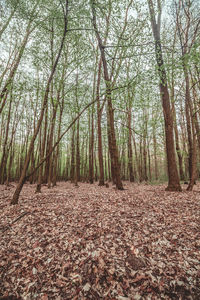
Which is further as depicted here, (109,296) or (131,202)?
(131,202)

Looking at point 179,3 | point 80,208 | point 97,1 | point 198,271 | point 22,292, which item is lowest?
point 22,292

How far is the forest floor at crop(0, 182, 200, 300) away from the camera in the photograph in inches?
104

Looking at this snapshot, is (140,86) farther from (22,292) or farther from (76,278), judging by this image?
(22,292)

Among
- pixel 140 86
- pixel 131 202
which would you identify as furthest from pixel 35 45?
pixel 131 202

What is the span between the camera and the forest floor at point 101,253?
2652 mm

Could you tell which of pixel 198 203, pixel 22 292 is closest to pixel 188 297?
pixel 22 292

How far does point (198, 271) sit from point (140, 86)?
6.52m

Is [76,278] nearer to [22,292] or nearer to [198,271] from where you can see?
[22,292]

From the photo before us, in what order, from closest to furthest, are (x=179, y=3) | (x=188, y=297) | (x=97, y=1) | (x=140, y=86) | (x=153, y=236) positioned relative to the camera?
(x=188, y=297)
(x=153, y=236)
(x=97, y=1)
(x=140, y=86)
(x=179, y=3)

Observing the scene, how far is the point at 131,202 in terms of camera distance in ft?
20.6

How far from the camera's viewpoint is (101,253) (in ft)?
10.9

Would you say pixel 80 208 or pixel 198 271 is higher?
pixel 80 208

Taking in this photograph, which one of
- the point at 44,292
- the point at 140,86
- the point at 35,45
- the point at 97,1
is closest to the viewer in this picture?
the point at 44,292

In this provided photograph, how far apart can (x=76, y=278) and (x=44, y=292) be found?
66 centimetres
